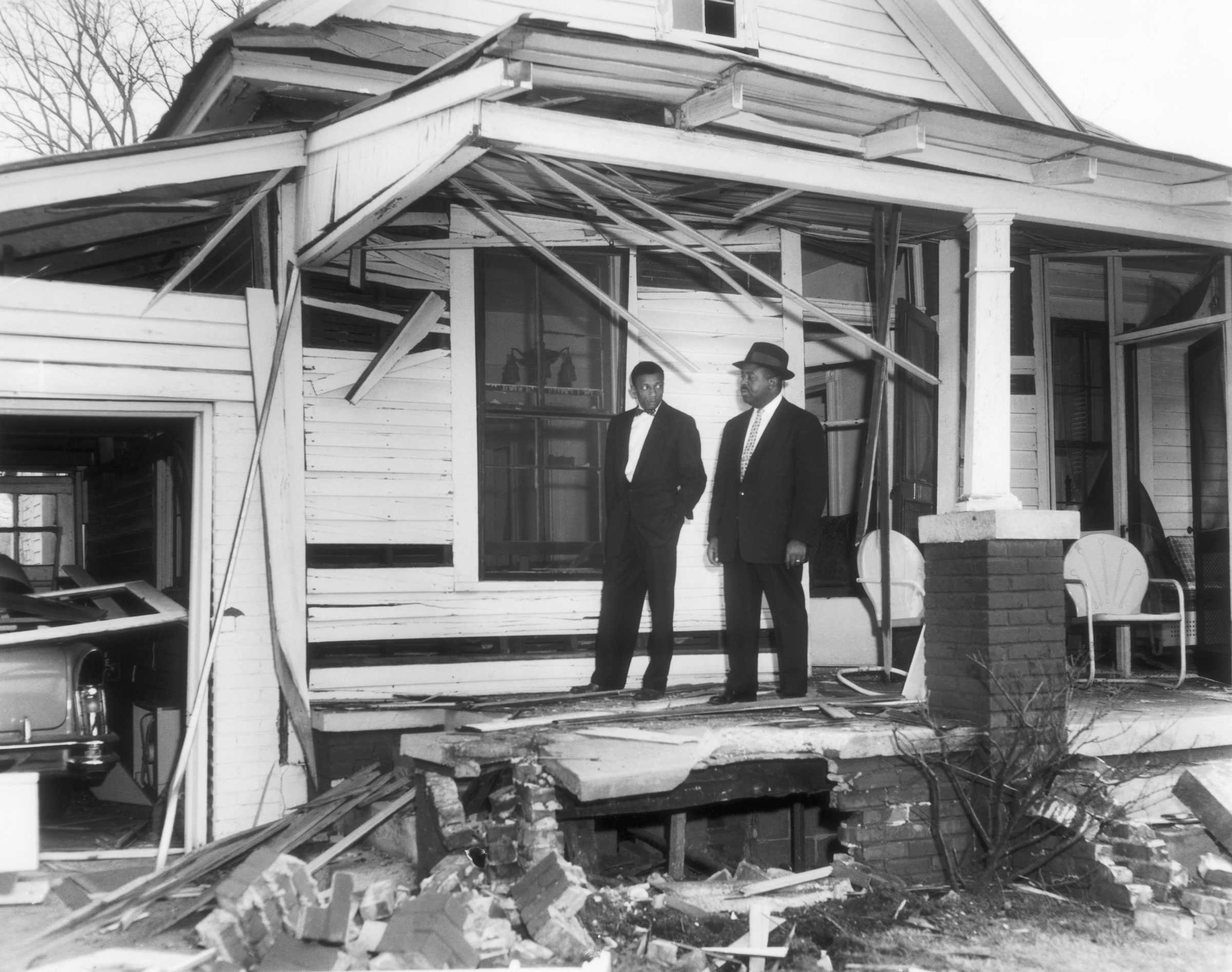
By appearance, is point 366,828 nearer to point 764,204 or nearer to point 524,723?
point 524,723

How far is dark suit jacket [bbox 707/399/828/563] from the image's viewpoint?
263 inches

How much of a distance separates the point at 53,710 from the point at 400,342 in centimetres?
265

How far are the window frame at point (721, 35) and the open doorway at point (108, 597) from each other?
387 cm

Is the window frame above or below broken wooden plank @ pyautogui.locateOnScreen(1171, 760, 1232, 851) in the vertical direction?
above

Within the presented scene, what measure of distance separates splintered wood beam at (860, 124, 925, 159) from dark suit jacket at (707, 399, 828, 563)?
55.6 inches

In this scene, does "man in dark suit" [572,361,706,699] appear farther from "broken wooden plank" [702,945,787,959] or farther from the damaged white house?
"broken wooden plank" [702,945,787,959]

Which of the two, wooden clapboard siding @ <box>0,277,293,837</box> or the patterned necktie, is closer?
wooden clapboard siding @ <box>0,277,293,837</box>

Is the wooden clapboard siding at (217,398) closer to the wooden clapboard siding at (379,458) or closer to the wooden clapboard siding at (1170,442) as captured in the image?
the wooden clapboard siding at (379,458)

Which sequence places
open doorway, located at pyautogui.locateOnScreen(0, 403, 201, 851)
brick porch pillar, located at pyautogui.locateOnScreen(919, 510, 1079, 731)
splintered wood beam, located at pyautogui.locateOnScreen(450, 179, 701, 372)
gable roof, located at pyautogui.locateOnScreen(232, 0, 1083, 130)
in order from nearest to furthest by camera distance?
1. brick porch pillar, located at pyautogui.locateOnScreen(919, 510, 1079, 731)
2. open doorway, located at pyautogui.locateOnScreen(0, 403, 201, 851)
3. splintered wood beam, located at pyautogui.locateOnScreen(450, 179, 701, 372)
4. gable roof, located at pyautogui.locateOnScreen(232, 0, 1083, 130)

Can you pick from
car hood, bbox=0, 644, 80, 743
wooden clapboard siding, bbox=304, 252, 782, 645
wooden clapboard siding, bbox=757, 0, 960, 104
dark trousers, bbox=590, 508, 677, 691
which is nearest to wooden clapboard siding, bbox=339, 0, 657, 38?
wooden clapboard siding, bbox=757, 0, 960, 104

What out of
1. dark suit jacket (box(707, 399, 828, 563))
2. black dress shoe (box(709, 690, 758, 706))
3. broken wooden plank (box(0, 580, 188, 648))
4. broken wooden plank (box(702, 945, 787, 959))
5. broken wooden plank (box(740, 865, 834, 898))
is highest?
dark suit jacket (box(707, 399, 828, 563))

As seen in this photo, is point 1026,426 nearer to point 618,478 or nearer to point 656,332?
point 656,332

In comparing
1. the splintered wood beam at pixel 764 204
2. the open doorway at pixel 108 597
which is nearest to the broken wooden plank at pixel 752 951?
the open doorway at pixel 108 597

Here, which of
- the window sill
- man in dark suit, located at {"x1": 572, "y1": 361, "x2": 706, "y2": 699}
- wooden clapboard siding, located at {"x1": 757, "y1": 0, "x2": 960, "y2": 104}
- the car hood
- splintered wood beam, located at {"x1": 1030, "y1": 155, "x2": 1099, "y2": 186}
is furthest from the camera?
wooden clapboard siding, located at {"x1": 757, "y1": 0, "x2": 960, "y2": 104}
